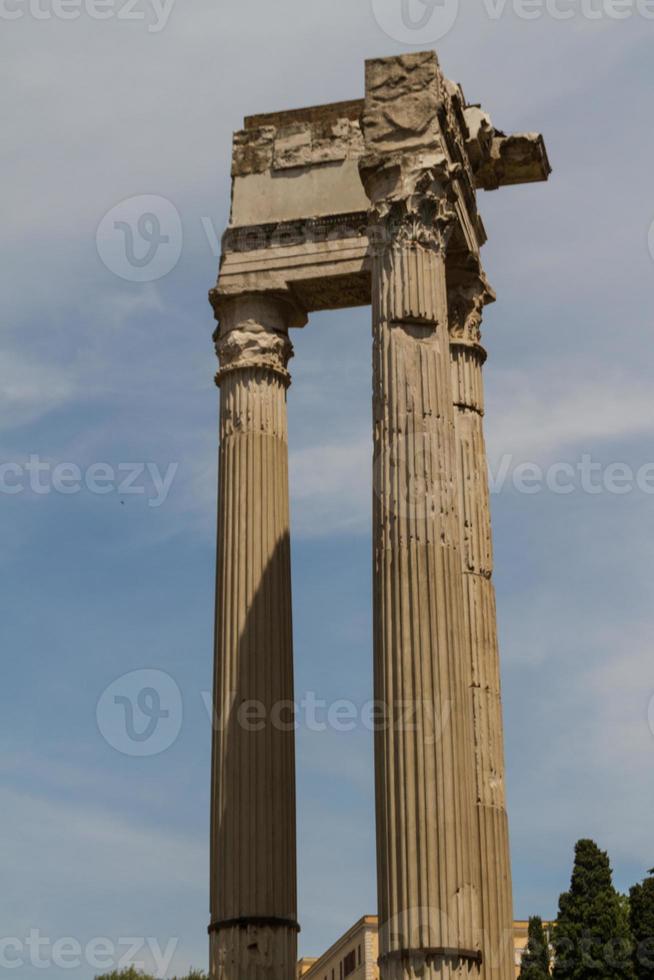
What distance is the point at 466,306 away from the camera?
32188 millimetres

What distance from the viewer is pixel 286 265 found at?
32656mm

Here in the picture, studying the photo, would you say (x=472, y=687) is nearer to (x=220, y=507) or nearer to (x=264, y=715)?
(x=264, y=715)

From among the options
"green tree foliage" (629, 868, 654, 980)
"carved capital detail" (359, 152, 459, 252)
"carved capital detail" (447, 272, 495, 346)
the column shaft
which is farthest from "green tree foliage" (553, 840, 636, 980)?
"carved capital detail" (359, 152, 459, 252)

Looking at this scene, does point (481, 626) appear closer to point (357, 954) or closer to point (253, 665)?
point (253, 665)

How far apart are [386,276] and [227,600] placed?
22.5 ft

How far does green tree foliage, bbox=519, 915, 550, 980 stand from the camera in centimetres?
7088

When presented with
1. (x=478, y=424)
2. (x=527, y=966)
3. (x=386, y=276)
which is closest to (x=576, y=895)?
(x=527, y=966)

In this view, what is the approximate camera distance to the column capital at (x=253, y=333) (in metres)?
32.3

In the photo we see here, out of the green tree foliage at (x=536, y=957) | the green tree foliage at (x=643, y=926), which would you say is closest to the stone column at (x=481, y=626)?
the green tree foliage at (x=643, y=926)

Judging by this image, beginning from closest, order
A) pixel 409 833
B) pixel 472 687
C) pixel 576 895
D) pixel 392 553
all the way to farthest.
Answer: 1. pixel 409 833
2. pixel 392 553
3. pixel 472 687
4. pixel 576 895

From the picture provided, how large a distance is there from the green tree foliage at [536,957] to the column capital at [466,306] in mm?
42271

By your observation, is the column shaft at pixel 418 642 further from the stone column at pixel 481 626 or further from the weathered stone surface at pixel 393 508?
the stone column at pixel 481 626

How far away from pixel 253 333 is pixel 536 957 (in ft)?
154

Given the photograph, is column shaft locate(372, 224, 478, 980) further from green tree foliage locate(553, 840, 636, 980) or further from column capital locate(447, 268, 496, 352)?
green tree foliage locate(553, 840, 636, 980)
